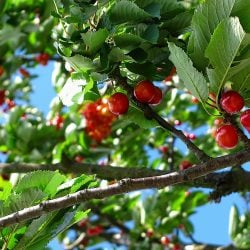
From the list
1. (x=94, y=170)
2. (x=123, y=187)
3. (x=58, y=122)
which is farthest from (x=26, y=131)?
(x=123, y=187)

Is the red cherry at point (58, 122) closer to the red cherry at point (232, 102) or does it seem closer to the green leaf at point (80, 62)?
the green leaf at point (80, 62)

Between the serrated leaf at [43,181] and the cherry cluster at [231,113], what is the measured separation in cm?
53

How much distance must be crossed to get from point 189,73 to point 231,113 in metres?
0.22

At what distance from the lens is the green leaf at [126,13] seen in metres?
2.16

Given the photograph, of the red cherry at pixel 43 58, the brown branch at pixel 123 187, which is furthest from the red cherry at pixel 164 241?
the brown branch at pixel 123 187

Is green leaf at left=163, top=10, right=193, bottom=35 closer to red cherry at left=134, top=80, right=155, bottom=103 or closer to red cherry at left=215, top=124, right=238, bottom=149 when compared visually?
red cherry at left=134, top=80, right=155, bottom=103

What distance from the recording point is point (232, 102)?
194cm

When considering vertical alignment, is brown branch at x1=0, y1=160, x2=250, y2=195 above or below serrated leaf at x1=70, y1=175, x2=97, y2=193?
below

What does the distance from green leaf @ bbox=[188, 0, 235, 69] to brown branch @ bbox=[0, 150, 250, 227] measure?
33 cm

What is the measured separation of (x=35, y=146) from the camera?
15.6 ft

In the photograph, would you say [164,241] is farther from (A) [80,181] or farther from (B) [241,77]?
(B) [241,77]

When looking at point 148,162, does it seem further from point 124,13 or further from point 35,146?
point 124,13

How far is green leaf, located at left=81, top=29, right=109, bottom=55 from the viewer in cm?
208

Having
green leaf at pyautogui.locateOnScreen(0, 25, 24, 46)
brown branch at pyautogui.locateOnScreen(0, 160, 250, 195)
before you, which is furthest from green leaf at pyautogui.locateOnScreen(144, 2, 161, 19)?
green leaf at pyautogui.locateOnScreen(0, 25, 24, 46)
